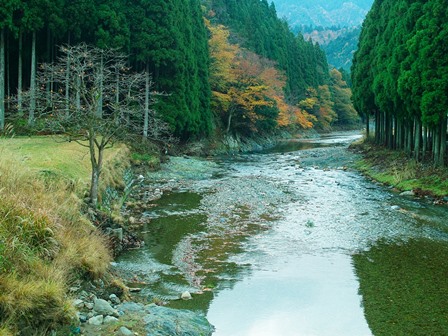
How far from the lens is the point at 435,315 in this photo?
8.47 metres

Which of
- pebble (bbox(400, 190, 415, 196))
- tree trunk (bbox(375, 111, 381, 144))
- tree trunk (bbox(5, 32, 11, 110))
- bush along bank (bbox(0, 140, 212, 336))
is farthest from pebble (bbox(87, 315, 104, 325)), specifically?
tree trunk (bbox(375, 111, 381, 144))

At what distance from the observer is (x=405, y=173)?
2373 cm

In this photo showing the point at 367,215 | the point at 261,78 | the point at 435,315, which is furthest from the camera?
the point at 261,78

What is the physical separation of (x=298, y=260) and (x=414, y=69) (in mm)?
15204

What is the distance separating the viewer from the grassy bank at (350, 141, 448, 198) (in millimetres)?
20906

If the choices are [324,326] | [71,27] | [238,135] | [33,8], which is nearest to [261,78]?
[238,135]

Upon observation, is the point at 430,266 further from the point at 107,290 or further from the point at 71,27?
the point at 71,27

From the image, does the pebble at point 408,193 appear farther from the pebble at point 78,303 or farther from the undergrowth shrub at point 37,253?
the pebble at point 78,303

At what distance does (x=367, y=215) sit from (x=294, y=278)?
7741 millimetres

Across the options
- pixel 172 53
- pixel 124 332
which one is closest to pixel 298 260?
pixel 124 332

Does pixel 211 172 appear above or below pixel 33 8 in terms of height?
below

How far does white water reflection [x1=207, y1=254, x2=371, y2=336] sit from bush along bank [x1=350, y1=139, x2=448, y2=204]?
11.1m

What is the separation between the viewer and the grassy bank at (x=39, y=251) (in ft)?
18.0

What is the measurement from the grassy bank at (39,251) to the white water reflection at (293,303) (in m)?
2.84
